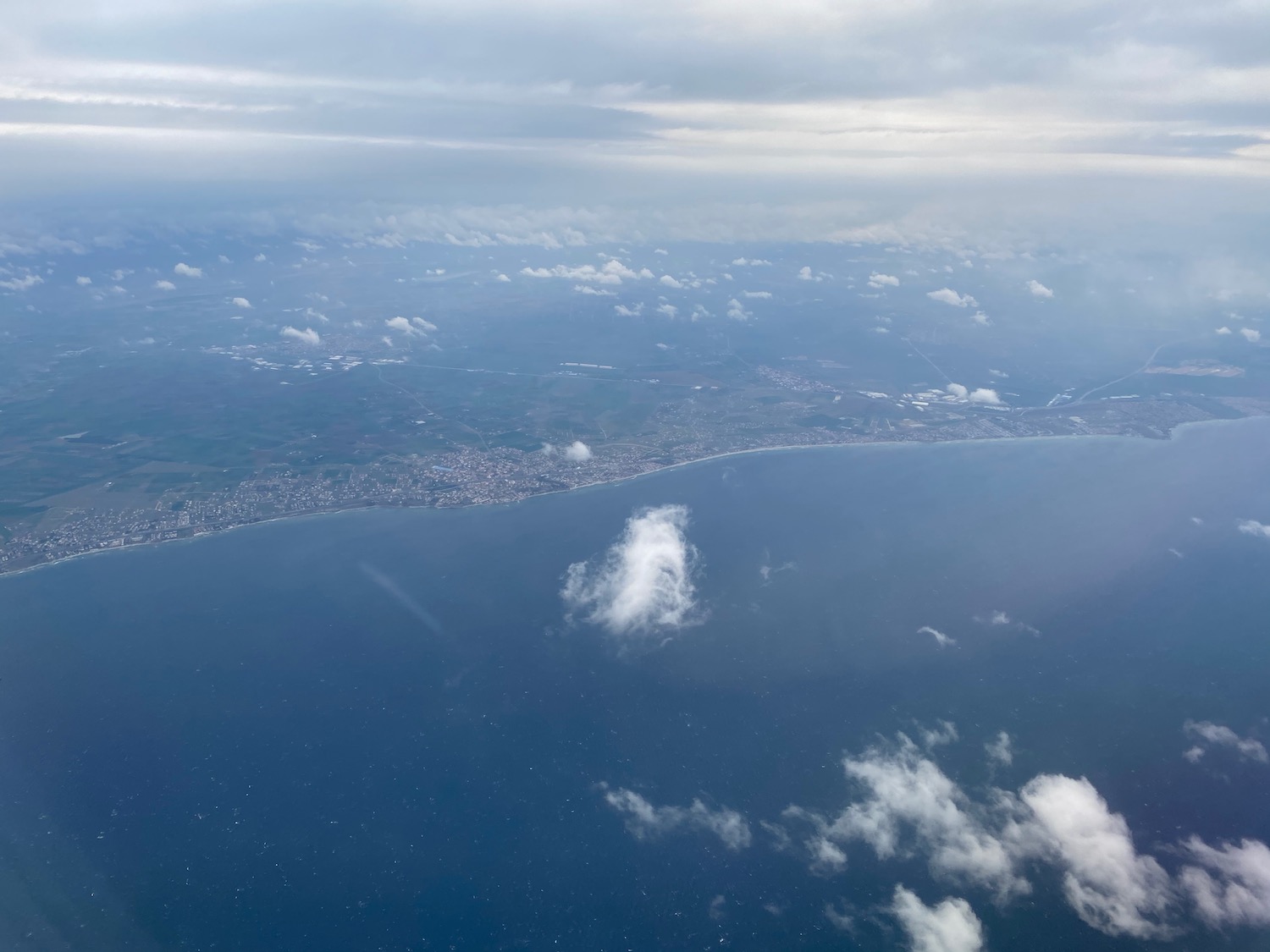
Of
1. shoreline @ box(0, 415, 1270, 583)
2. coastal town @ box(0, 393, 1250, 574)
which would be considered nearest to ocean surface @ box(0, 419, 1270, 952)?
shoreline @ box(0, 415, 1270, 583)

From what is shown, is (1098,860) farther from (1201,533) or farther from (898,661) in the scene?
(1201,533)

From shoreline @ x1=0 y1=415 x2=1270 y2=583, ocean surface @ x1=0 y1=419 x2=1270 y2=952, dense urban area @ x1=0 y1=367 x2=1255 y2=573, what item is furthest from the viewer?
dense urban area @ x1=0 y1=367 x2=1255 y2=573

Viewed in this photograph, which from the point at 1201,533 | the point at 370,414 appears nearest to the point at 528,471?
the point at 370,414

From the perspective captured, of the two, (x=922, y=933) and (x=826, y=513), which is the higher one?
(x=922, y=933)

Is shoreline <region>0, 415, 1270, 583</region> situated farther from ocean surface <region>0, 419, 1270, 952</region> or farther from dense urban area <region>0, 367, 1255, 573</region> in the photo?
ocean surface <region>0, 419, 1270, 952</region>

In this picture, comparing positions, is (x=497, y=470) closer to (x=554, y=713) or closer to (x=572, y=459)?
(x=572, y=459)

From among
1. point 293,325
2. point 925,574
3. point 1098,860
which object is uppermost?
point 1098,860

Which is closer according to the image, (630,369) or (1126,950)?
(1126,950)

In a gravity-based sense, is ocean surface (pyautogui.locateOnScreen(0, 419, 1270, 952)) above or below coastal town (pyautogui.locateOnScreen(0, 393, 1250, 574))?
above
